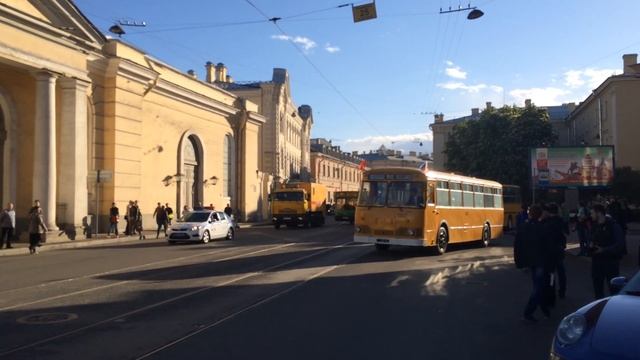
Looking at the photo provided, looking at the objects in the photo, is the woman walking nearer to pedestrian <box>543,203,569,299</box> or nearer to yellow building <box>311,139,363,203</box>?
pedestrian <box>543,203,569,299</box>

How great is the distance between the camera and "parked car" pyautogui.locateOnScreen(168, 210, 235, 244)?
25719mm

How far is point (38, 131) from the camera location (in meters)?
25.2

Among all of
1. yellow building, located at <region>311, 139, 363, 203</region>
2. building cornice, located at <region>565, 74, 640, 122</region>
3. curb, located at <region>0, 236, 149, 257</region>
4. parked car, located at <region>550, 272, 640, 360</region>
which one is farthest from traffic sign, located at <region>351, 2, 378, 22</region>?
yellow building, located at <region>311, 139, 363, 203</region>

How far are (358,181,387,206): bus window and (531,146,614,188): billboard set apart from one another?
25257 mm

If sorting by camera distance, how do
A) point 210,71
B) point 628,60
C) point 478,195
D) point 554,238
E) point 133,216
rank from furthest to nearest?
point 210,71, point 628,60, point 133,216, point 478,195, point 554,238

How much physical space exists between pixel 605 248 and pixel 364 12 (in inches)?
443

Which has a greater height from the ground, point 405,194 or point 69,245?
point 405,194

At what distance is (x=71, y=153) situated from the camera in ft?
88.7

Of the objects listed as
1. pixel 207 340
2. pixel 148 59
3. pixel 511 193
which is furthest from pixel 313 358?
pixel 511 193

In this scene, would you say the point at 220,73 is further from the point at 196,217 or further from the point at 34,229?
the point at 34,229

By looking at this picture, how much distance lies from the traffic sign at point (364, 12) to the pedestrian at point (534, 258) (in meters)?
10.5

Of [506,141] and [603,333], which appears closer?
[603,333]

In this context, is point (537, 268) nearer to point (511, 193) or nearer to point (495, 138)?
point (511, 193)

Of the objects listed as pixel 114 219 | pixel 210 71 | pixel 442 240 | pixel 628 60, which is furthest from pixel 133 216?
pixel 628 60
